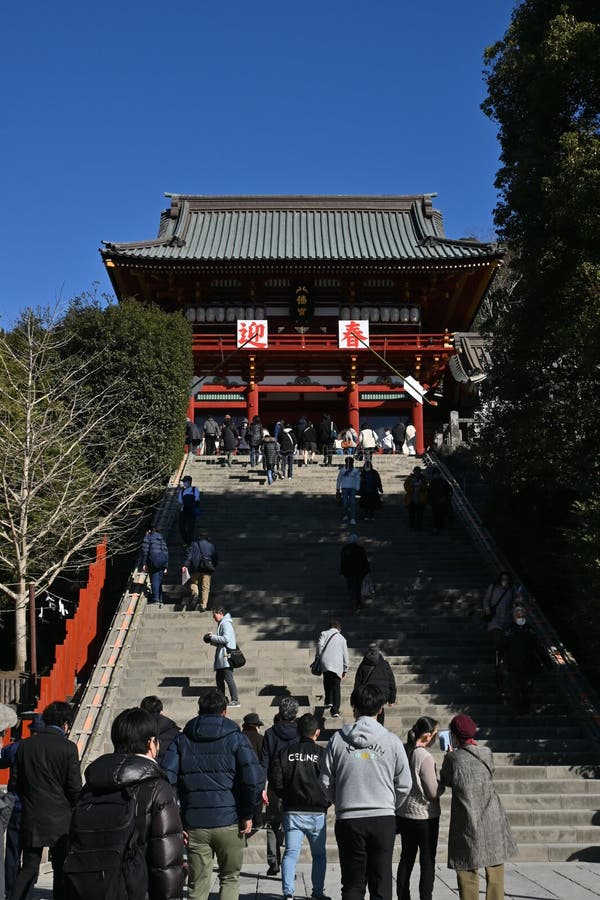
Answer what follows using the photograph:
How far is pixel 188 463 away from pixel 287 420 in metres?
8.82

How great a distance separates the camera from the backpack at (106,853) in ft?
14.1

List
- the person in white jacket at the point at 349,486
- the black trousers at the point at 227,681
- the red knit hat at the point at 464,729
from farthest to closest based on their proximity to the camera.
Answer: the person in white jacket at the point at 349,486, the black trousers at the point at 227,681, the red knit hat at the point at 464,729

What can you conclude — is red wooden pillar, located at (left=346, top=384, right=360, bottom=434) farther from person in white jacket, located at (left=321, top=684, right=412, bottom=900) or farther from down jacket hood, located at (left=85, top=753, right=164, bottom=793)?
down jacket hood, located at (left=85, top=753, right=164, bottom=793)

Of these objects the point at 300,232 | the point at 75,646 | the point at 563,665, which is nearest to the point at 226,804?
the point at 563,665

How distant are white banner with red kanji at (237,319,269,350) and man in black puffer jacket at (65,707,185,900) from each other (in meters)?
26.9

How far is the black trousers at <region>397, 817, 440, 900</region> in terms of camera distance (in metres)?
6.73

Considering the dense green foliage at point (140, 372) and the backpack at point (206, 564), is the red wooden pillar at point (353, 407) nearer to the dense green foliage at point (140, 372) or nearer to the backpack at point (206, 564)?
the dense green foliage at point (140, 372)

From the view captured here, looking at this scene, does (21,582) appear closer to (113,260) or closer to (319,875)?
(319,875)

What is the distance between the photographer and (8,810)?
15.6ft

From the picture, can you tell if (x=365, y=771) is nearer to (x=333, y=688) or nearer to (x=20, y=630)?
(x=333, y=688)

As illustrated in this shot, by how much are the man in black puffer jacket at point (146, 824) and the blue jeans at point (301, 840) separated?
255cm

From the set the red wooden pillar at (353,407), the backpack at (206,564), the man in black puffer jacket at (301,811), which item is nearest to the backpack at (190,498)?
the backpack at (206,564)

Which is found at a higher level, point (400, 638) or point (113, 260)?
point (113, 260)

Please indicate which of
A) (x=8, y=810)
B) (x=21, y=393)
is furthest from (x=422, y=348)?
(x=8, y=810)
